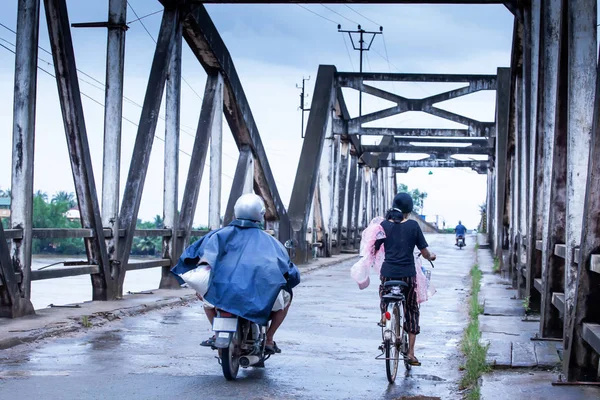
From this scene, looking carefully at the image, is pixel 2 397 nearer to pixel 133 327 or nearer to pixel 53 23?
pixel 133 327

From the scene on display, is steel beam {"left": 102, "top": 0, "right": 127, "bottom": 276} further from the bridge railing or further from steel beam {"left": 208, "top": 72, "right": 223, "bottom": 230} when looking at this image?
steel beam {"left": 208, "top": 72, "right": 223, "bottom": 230}

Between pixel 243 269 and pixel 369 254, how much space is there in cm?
109

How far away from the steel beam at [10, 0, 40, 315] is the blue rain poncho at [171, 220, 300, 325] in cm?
277

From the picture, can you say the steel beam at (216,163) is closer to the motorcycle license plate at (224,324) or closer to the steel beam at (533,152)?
the steel beam at (533,152)

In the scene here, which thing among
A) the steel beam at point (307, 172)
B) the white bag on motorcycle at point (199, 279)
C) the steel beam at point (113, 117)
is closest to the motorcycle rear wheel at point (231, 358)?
the white bag on motorcycle at point (199, 279)

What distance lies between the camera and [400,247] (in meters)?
6.46

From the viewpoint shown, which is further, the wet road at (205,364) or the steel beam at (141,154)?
the steel beam at (141,154)

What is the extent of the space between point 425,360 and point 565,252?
4.83 feet

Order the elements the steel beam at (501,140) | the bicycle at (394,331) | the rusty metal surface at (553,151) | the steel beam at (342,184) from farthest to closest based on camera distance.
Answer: the steel beam at (342,184), the steel beam at (501,140), the rusty metal surface at (553,151), the bicycle at (394,331)

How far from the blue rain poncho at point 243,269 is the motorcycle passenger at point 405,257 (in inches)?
26.9

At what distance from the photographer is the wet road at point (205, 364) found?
17.9 feet

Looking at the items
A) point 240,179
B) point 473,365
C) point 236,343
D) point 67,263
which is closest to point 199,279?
point 236,343

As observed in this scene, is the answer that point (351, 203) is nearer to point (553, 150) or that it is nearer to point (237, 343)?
point (553, 150)

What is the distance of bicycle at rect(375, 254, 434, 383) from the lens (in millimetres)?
5906
